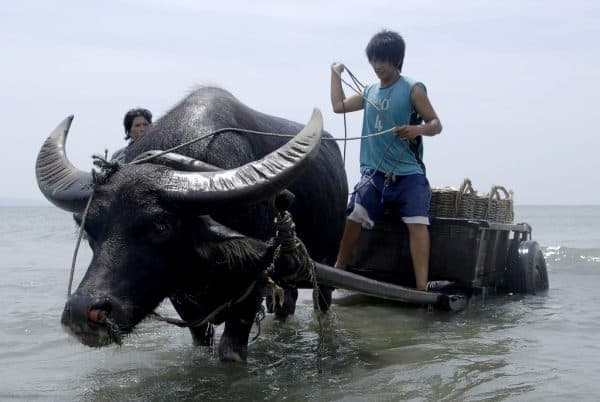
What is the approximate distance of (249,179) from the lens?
3.15 m

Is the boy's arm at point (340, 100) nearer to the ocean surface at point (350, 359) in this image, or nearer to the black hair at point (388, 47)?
the black hair at point (388, 47)

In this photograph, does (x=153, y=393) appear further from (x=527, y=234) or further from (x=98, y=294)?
(x=527, y=234)

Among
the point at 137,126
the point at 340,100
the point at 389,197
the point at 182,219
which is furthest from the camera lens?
the point at 137,126

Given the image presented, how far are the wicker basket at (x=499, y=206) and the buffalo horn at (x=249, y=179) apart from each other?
3.34 meters

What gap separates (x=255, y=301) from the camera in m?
3.94

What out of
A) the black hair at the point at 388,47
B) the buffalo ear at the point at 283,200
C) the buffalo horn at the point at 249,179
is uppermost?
the black hair at the point at 388,47

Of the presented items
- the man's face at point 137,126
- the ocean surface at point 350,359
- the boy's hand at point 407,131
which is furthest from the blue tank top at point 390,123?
the man's face at point 137,126

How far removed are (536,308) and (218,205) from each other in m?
3.94

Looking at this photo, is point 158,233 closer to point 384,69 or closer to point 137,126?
point 384,69

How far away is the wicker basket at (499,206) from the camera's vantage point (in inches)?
248

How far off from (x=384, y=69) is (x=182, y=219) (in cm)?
252

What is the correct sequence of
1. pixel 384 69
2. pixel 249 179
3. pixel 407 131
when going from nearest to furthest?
pixel 249 179 → pixel 407 131 → pixel 384 69

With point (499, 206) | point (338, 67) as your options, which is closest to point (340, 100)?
point (338, 67)

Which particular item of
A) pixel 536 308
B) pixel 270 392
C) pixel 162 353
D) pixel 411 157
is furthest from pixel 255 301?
pixel 536 308
